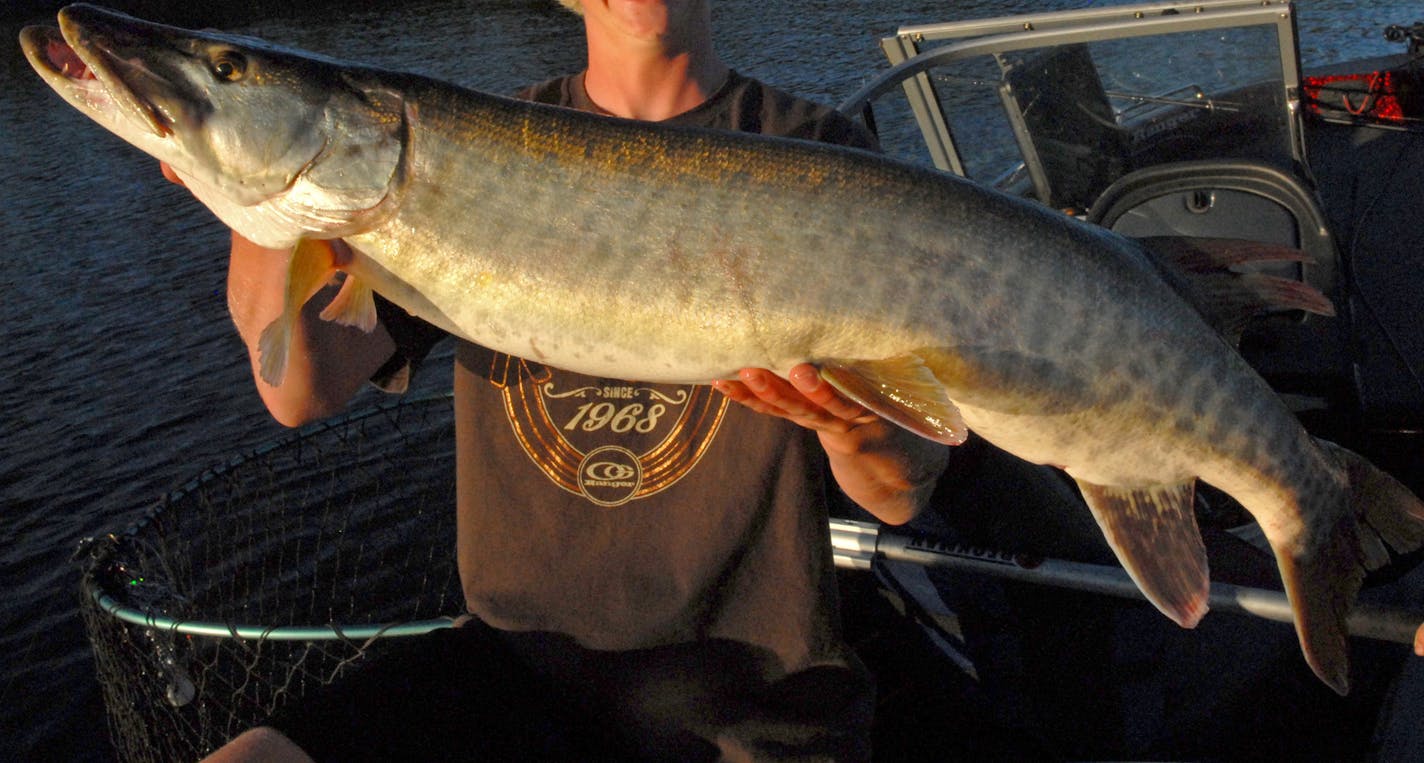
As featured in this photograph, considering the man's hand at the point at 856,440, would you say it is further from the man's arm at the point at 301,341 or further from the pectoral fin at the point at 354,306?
the man's arm at the point at 301,341

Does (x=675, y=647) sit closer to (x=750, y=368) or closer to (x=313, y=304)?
(x=750, y=368)

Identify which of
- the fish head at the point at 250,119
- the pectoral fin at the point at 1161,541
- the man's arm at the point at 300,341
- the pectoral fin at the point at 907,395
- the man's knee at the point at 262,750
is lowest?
the pectoral fin at the point at 1161,541

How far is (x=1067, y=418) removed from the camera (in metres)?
2.25

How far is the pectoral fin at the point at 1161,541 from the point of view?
2.40 meters

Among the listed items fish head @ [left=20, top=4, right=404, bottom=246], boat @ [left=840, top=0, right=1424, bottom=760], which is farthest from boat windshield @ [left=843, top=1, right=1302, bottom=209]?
fish head @ [left=20, top=4, right=404, bottom=246]

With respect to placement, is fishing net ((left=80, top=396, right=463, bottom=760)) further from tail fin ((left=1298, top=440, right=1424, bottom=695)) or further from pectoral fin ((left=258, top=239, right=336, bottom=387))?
tail fin ((left=1298, top=440, right=1424, bottom=695))

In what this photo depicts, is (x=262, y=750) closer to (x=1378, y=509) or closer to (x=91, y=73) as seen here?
(x=91, y=73)

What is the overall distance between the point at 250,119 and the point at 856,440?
5.15 ft

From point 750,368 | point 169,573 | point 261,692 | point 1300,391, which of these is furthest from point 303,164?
point 261,692

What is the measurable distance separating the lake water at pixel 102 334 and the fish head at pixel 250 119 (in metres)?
5.14

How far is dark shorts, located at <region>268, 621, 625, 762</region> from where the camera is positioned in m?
2.44

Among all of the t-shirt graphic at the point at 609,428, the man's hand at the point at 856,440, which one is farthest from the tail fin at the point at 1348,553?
the t-shirt graphic at the point at 609,428

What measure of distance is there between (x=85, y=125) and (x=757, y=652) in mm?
21916

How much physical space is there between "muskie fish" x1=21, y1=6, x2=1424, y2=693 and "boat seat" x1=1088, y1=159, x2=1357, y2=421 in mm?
1664
